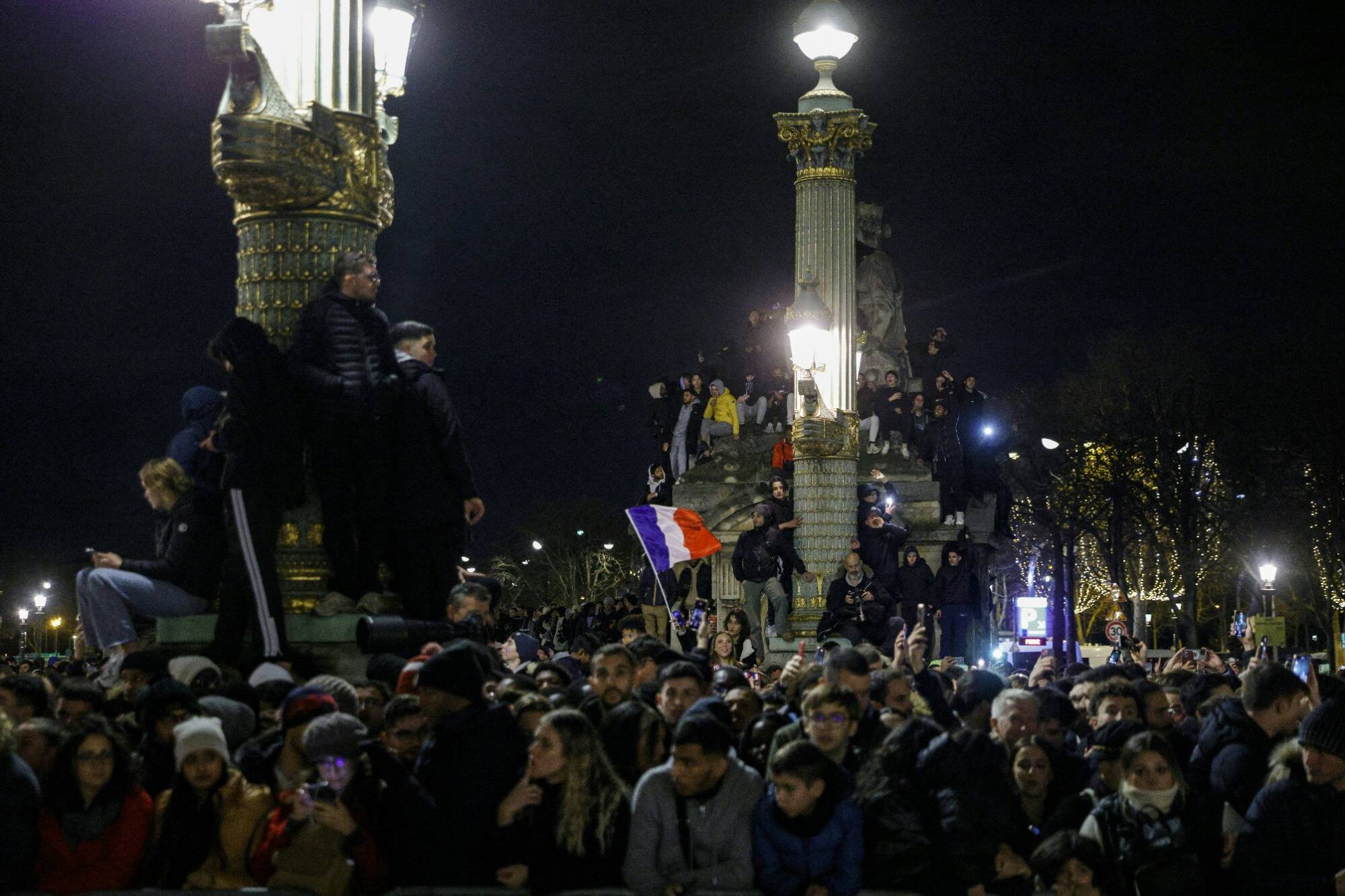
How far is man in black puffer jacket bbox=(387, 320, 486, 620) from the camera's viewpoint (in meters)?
12.5

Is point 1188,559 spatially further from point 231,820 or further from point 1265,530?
point 231,820

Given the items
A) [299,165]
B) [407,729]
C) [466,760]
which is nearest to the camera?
[466,760]

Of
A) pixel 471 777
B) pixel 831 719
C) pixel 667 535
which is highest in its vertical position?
pixel 667 535

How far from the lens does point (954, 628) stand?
2583 centimetres

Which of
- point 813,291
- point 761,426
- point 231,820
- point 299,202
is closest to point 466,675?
point 231,820

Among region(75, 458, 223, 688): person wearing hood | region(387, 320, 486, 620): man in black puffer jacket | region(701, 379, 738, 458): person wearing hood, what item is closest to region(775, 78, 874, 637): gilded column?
Result: region(701, 379, 738, 458): person wearing hood

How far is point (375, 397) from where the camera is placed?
12.3 m

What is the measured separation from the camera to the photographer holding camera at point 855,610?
24.2m

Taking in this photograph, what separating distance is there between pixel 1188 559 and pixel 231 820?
158 ft

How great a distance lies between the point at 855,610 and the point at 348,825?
1671cm

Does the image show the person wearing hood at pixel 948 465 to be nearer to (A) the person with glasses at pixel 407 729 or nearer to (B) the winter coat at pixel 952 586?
(B) the winter coat at pixel 952 586

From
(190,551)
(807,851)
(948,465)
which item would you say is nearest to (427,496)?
(190,551)

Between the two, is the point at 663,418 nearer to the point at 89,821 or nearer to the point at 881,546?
the point at 881,546

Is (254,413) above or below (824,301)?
below
